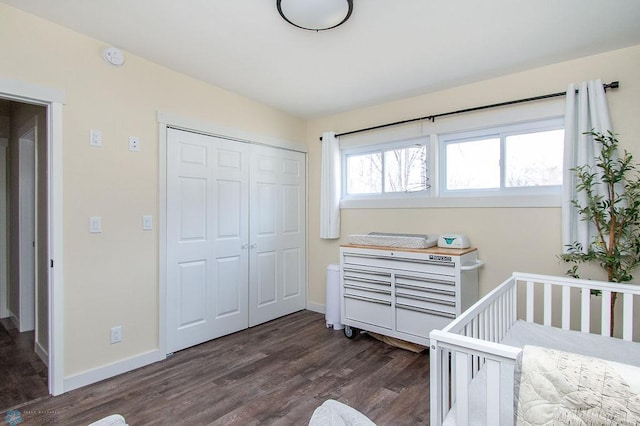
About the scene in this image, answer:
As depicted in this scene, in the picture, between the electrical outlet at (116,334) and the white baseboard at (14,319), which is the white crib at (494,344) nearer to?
the electrical outlet at (116,334)

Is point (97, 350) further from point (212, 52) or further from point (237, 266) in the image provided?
point (212, 52)

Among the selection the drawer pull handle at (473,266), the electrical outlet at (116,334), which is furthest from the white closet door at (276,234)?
the drawer pull handle at (473,266)

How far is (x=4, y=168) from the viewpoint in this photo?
3721 millimetres

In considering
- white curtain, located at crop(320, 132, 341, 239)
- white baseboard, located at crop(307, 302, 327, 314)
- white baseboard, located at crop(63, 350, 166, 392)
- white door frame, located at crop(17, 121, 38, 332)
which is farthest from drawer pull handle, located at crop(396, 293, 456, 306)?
white door frame, located at crop(17, 121, 38, 332)

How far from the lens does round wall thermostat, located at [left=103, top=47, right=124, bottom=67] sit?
7.75 feet

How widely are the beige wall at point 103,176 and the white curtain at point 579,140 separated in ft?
10.0

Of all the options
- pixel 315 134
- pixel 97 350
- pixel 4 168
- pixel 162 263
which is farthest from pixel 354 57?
pixel 4 168

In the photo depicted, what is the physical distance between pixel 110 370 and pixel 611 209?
368 centimetres

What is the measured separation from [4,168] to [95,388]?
304cm

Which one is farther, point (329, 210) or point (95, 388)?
point (329, 210)

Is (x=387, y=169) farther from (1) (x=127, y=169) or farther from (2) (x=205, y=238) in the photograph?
(1) (x=127, y=169)

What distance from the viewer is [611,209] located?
2197mm

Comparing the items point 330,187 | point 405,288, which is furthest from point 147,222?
point 405,288

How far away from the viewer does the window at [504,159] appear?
105 inches
